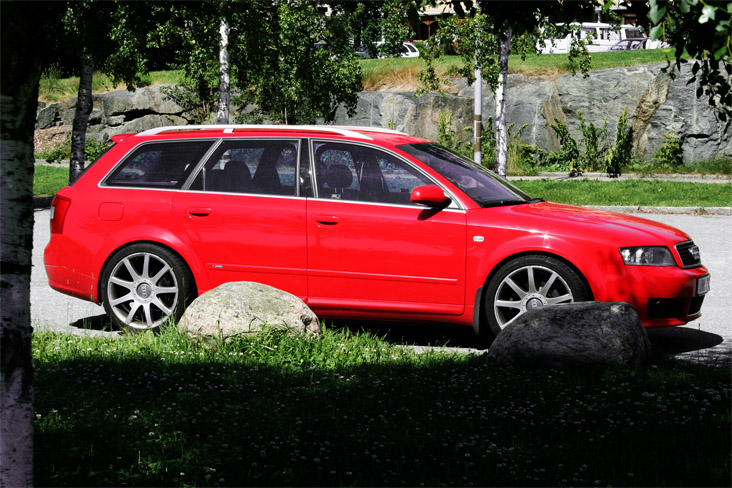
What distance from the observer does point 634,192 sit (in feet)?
62.2

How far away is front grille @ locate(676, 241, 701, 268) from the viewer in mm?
6777

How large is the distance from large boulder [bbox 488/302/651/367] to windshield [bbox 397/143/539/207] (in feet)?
4.12

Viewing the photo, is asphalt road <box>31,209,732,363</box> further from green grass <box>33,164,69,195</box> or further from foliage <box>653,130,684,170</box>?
foliage <box>653,130,684,170</box>

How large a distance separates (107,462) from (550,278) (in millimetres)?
3707

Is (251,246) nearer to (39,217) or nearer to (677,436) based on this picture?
(677,436)

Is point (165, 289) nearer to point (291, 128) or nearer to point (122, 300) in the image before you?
point (122, 300)

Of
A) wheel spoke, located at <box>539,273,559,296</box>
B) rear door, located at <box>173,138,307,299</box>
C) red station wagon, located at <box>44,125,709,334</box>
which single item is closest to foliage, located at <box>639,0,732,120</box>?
red station wagon, located at <box>44,125,709,334</box>

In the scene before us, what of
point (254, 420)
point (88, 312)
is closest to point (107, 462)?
point (254, 420)

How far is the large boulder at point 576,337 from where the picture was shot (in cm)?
595

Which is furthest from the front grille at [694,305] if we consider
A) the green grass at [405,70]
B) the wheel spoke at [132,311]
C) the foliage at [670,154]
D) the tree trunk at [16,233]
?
the green grass at [405,70]

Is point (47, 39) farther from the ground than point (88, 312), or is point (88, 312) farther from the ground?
point (47, 39)

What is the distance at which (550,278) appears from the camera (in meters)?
6.71

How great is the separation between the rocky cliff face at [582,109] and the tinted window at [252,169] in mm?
15444

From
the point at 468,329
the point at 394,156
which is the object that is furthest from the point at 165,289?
the point at 468,329
